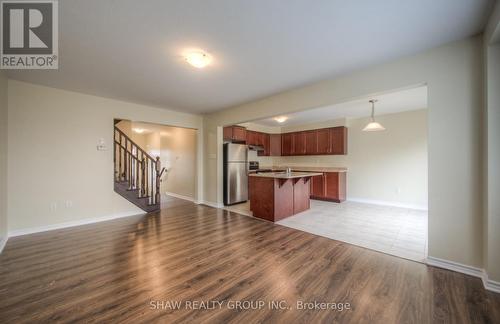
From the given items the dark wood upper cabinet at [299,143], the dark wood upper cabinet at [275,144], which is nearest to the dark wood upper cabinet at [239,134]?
the dark wood upper cabinet at [275,144]

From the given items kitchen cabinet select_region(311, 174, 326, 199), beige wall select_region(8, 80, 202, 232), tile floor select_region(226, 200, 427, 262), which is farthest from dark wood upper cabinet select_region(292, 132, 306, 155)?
beige wall select_region(8, 80, 202, 232)

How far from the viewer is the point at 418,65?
2.45 m

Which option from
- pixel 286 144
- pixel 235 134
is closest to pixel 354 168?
pixel 286 144

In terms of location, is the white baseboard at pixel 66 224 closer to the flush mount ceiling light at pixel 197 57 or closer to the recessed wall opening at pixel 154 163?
the recessed wall opening at pixel 154 163

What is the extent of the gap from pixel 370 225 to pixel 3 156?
6.34 m

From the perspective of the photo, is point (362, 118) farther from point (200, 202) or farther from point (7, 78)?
point (7, 78)

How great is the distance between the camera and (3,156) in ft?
9.93

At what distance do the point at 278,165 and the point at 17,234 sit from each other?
276 inches

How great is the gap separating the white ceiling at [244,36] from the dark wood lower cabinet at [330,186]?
353 centimetres

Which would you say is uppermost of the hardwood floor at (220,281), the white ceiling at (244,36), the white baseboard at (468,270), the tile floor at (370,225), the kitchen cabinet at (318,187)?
the white ceiling at (244,36)

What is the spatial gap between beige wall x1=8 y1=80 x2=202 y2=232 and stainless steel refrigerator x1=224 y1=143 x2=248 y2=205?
2.44 meters

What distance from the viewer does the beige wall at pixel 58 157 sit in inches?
131

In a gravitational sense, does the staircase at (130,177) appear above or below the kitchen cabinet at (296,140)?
below

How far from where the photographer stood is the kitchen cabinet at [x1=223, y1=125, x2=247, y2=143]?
18.8 feet
